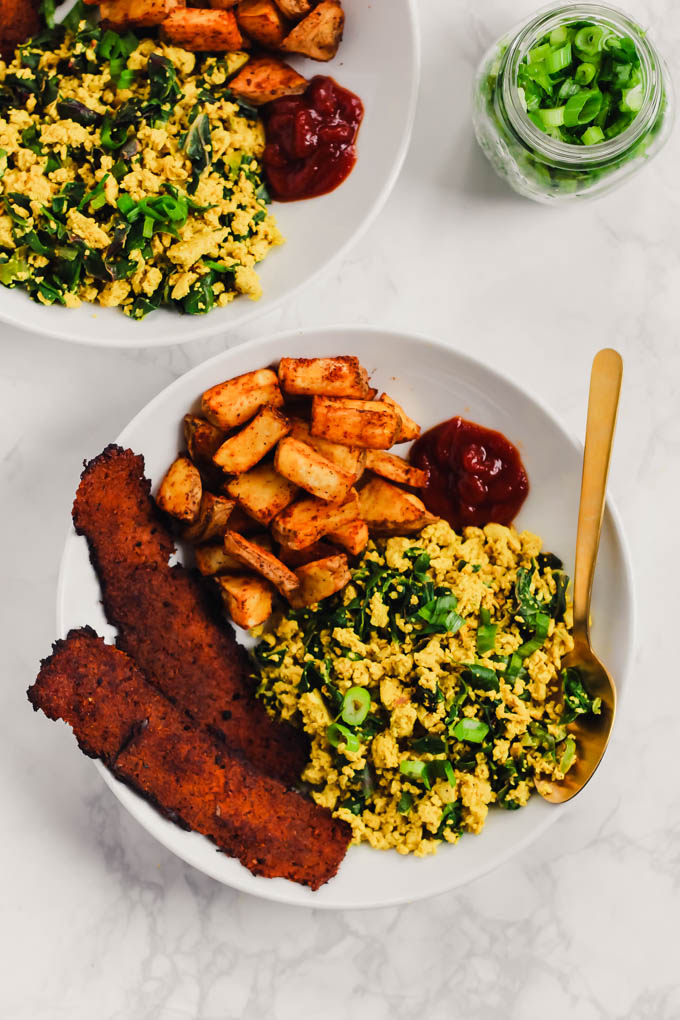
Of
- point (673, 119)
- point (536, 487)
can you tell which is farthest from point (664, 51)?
point (536, 487)

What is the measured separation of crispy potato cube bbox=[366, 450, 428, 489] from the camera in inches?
84.8

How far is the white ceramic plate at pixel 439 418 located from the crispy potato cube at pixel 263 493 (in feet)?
0.76

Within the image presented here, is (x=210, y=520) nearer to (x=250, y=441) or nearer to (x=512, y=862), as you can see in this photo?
(x=250, y=441)

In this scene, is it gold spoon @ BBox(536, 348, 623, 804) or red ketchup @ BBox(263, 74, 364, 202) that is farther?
red ketchup @ BBox(263, 74, 364, 202)

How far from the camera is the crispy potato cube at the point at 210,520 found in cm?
205

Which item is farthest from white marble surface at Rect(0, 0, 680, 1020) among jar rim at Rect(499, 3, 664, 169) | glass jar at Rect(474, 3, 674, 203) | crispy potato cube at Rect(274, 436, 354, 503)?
crispy potato cube at Rect(274, 436, 354, 503)

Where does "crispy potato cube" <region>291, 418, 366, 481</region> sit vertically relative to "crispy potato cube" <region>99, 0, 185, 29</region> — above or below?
below

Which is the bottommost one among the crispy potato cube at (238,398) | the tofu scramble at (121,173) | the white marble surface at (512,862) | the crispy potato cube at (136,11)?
the white marble surface at (512,862)

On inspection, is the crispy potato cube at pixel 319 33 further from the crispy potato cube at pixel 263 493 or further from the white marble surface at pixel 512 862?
the crispy potato cube at pixel 263 493

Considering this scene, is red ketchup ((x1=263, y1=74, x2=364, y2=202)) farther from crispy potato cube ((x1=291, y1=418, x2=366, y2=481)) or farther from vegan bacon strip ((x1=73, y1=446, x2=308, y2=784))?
vegan bacon strip ((x1=73, y1=446, x2=308, y2=784))

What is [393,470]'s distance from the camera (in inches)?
85.2

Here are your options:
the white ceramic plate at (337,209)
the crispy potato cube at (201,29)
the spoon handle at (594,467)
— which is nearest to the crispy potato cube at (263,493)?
the white ceramic plate at (337,209)

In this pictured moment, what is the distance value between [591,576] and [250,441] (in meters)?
0.93

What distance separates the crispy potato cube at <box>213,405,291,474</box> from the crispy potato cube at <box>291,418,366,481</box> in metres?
0.08
